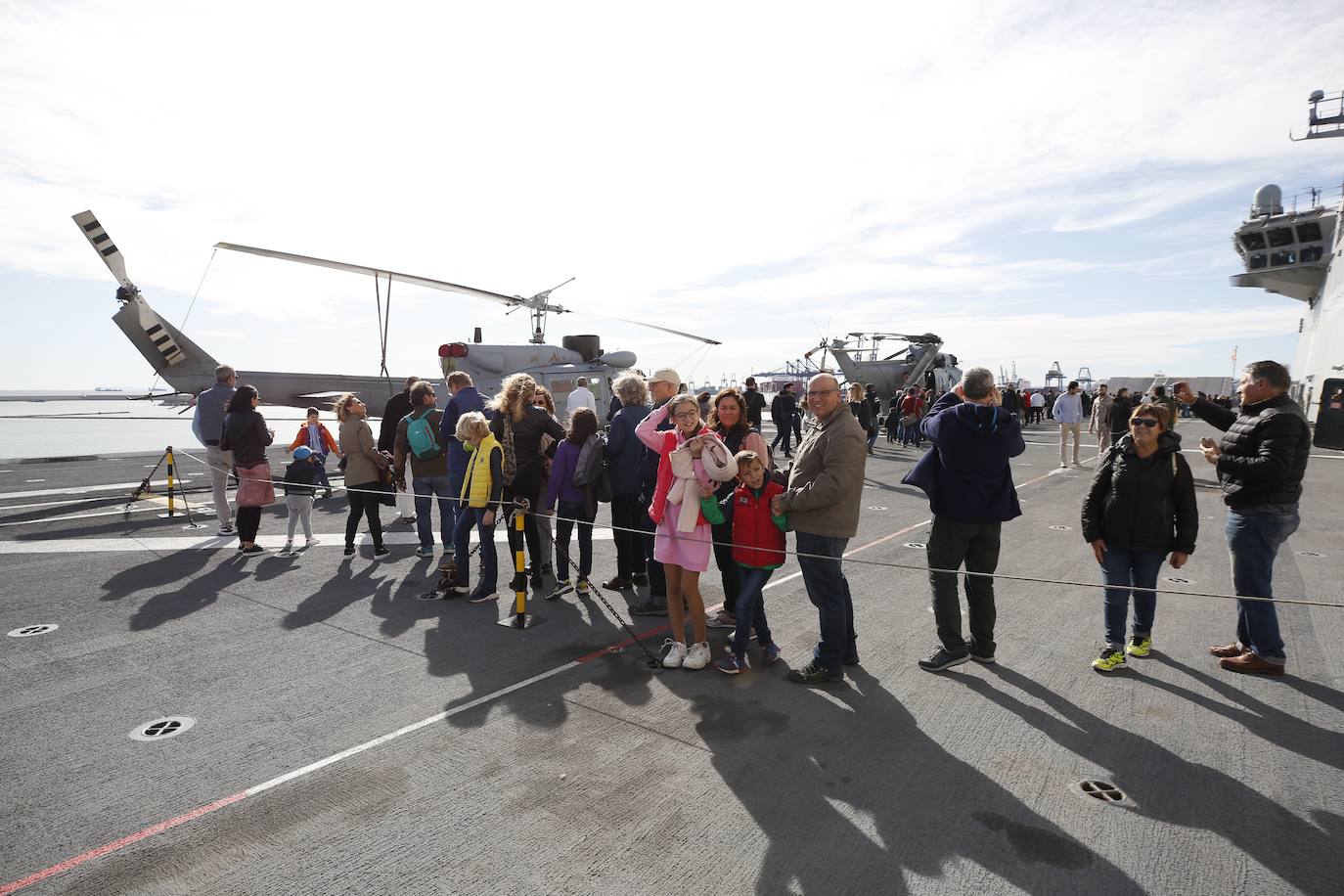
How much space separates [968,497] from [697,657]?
203cm

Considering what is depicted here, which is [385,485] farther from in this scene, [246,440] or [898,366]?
[898,366]

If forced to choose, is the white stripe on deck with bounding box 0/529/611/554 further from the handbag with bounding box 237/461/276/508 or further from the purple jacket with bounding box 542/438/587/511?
the purple jacket with bounding box 542/438/587/511

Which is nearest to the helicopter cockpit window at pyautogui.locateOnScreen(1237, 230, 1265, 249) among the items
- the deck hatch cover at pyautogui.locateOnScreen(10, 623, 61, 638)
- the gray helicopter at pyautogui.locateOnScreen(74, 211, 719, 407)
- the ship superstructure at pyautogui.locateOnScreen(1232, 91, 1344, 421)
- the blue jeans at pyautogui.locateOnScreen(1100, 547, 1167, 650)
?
the ship superstructure at pyautogui.locateOnScreen(1232, 91, 1344, 421)

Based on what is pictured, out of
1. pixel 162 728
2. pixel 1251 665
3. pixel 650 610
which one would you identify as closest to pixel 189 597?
pixel 162 728

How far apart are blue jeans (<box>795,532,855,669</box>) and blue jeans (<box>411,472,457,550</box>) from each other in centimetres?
390

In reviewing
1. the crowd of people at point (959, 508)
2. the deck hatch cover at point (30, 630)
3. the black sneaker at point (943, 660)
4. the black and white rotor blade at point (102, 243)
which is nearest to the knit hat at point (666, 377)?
the crowd of people at point (959, 508)

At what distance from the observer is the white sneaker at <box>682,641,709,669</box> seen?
427 cm

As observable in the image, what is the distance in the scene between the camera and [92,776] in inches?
122

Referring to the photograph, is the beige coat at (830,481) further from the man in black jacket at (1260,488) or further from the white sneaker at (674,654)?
the man in black jacket at (1260,488)

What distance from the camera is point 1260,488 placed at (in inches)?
156

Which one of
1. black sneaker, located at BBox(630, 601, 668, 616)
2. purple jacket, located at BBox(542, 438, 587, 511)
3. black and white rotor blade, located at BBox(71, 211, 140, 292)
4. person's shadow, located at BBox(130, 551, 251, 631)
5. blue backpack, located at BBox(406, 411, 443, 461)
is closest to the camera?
person's shadow, located at BBox(130, 551, 251, 631)

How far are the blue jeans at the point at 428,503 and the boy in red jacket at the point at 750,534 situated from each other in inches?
136

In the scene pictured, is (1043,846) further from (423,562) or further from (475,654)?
(423,562)

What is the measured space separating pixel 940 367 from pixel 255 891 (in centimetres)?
3305
